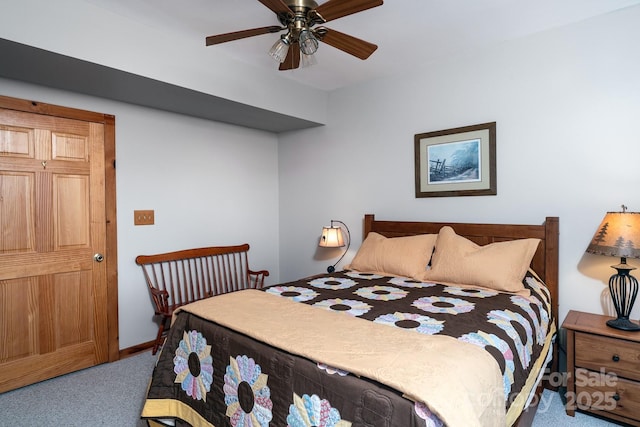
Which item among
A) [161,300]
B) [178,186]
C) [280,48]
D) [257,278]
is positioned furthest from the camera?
[257,278]

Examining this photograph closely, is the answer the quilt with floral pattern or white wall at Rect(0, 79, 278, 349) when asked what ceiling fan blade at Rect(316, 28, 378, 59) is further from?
white wall at Rect(0, 79, 278, 349)

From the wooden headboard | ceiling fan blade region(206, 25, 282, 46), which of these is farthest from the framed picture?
ceiling fan blade region(206, 25, 282, 46)

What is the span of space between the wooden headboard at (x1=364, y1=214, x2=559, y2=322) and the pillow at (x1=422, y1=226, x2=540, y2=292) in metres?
0.13

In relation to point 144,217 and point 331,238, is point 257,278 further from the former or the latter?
point 144,217

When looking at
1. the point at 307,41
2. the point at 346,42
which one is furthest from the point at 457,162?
the point at 307,41

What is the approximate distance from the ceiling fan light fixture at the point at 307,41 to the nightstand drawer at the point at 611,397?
2456mm

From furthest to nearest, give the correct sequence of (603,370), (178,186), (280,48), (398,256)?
(178,186) < (398,256) < (603,370) < (280,48)

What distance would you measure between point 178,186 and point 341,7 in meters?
2.39

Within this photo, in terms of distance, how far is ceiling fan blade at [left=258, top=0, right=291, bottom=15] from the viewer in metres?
1.60

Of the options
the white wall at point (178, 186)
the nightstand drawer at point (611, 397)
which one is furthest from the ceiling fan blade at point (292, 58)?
the nightstand drawer at point (611, 397)

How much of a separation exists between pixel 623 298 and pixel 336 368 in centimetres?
195

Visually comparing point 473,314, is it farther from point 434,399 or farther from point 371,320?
point 434,399

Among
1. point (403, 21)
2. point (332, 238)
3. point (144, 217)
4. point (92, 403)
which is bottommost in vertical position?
point (92, 403)

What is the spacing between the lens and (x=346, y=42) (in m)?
1.97
